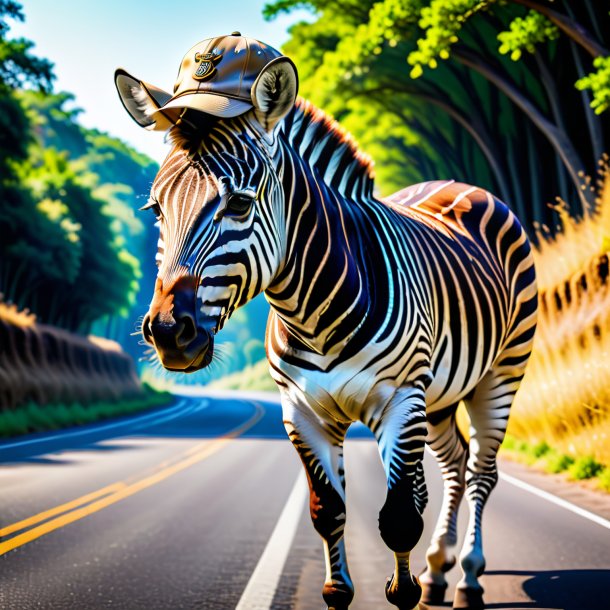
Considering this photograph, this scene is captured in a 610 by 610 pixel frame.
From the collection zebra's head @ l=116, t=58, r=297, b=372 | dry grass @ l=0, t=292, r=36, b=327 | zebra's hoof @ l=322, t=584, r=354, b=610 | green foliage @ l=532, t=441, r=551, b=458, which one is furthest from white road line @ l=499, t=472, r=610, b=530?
dry grass @ l=0, t=292, r=36, b=327

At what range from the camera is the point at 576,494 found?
9008 millimetres

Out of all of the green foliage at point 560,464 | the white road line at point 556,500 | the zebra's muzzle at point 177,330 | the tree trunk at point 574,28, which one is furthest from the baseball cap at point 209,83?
the tree trunk at point 574,28

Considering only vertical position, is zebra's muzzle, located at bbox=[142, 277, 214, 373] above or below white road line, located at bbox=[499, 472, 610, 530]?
above

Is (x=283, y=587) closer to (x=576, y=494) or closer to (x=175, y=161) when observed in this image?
(x=175, y=161)

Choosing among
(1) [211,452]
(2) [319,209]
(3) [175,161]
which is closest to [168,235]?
(3) [175,161]

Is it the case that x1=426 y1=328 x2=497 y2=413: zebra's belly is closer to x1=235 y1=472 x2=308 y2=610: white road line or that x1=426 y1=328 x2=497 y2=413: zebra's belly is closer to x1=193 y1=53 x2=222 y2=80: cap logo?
x1=235 y1=472 x2=308 y2=610: white road line

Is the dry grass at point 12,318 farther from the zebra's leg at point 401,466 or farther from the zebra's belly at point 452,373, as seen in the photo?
the zebra's leg at point 401,466

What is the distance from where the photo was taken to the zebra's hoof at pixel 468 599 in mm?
4177

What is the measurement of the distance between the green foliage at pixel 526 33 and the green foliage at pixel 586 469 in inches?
277

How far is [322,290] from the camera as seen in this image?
310cm

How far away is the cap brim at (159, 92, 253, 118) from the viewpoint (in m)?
2.65

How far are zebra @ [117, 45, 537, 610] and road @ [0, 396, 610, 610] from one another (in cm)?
92

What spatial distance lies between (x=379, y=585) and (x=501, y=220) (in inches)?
108

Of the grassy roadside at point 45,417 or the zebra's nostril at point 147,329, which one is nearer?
the zebra's nostril at point 147,329
